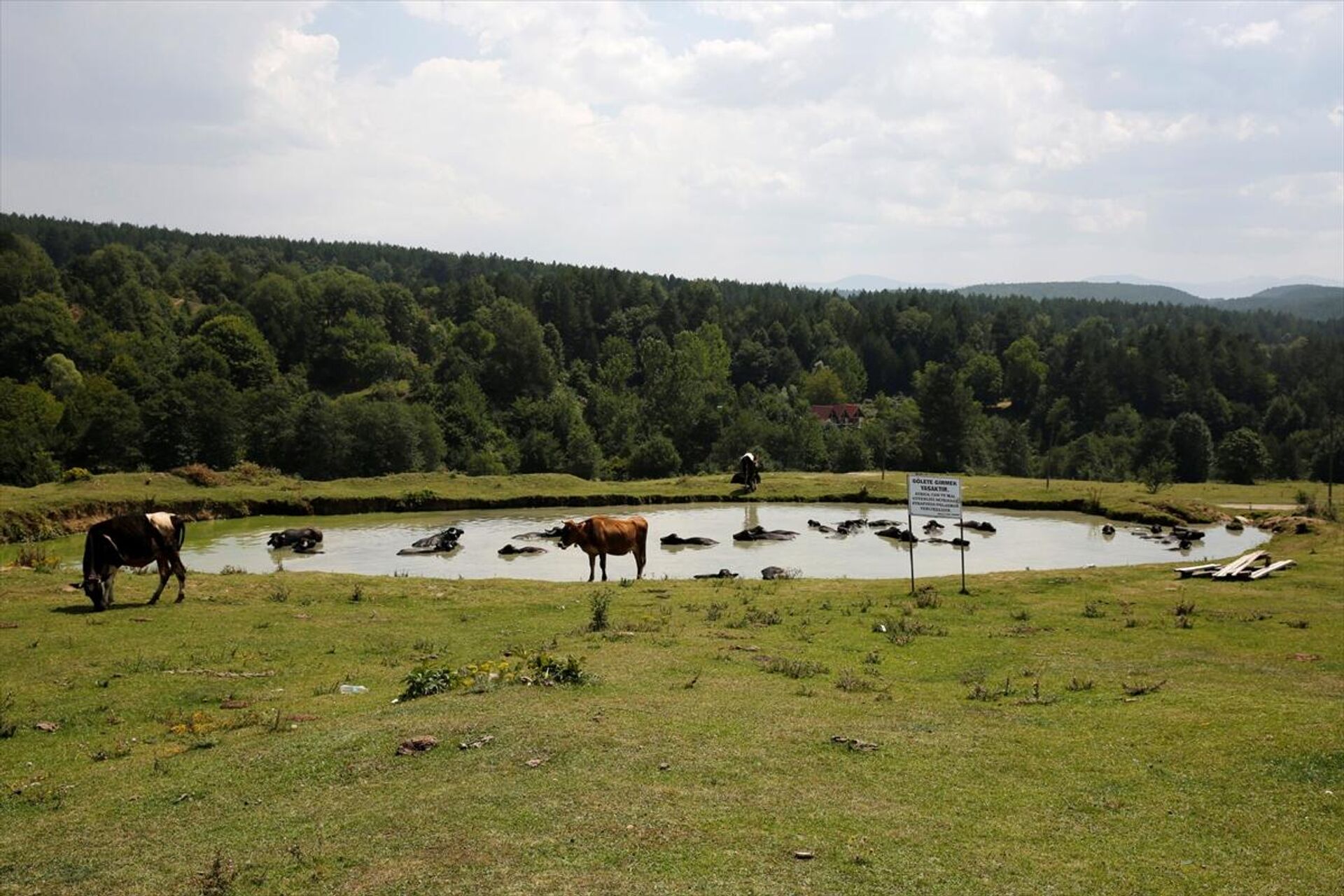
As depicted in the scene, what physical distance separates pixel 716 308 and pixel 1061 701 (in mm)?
155019

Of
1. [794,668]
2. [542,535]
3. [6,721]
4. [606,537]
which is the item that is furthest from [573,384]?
[6,721]

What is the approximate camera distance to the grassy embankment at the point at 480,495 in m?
47.9

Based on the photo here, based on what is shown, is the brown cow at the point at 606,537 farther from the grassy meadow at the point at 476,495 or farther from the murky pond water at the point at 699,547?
the grassy meadow at the point at 476,495

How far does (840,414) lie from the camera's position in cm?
14238

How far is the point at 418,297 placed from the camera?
166 metres

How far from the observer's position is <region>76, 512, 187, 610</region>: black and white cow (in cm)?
2269

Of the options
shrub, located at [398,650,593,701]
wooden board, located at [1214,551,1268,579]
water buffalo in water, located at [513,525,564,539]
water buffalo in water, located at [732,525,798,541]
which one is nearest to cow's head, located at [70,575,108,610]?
shrub, located at [398,650,593,701]

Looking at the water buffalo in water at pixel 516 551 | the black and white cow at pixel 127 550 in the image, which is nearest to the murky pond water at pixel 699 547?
the water buffalo in water at pixel 516 551

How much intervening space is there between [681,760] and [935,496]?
17.2 meters

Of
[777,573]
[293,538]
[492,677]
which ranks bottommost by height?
[777,573]

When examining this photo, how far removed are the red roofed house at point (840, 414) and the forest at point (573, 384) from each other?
504 cm

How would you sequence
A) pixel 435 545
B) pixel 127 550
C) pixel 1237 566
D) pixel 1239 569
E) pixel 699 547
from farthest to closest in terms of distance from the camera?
pixel 699 547 < pixel 435 545 < pixel 1237 566 < pixel 1239 569 < pixel 127 550

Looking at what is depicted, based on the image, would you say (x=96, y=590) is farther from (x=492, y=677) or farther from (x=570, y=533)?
(x=570, y=533)

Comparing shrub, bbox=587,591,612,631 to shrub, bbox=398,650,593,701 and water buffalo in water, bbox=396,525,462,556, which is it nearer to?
shrub, bbox=398,650,593,701
